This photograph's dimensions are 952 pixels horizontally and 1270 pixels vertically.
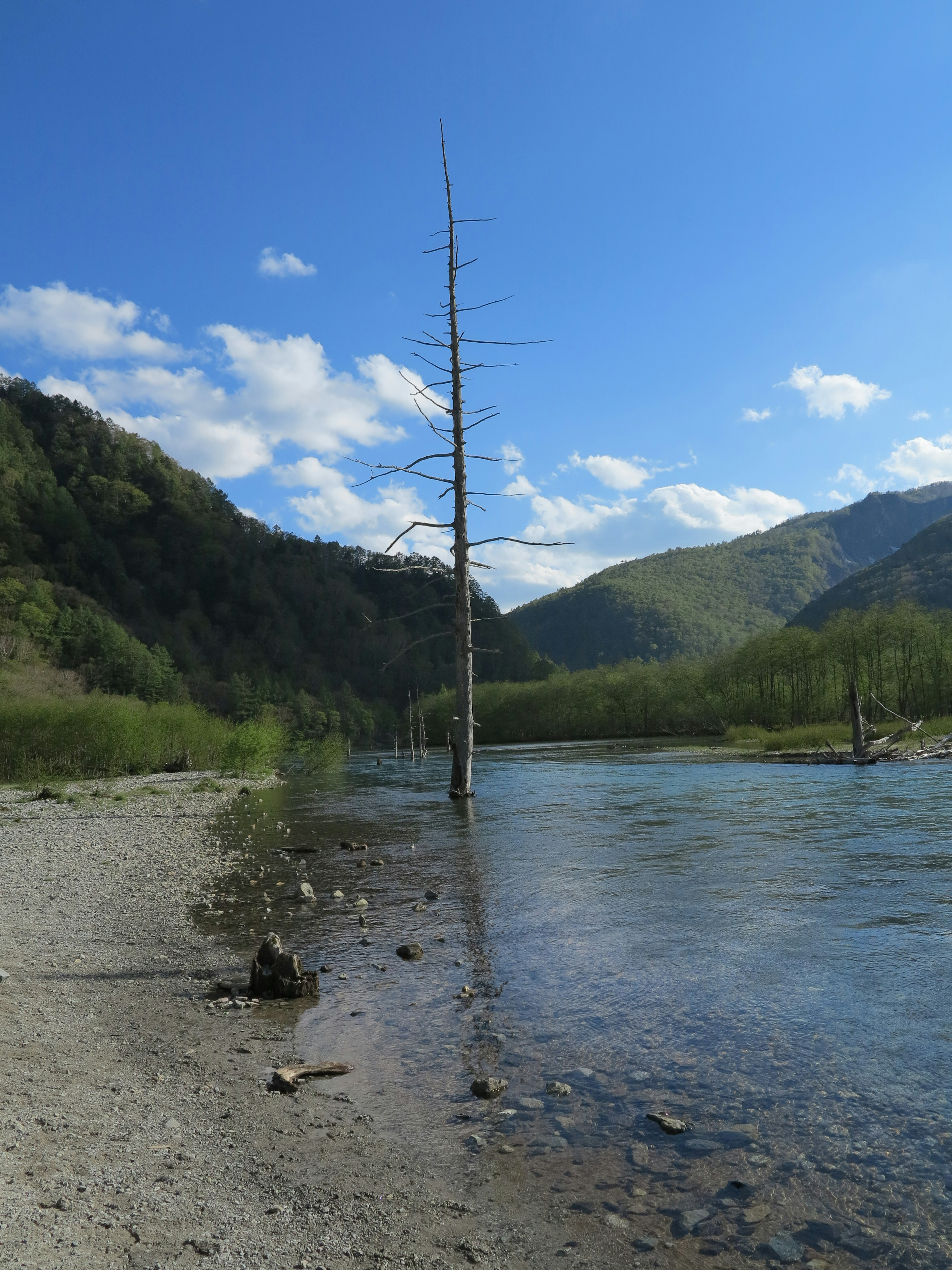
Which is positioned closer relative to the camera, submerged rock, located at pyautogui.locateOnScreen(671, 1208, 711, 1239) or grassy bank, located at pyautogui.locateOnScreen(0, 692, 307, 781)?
submerged rock, located at pyautogui.locateOnScreen(671, 1208, 711, 1239)

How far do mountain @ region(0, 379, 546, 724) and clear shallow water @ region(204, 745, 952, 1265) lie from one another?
103875 mm

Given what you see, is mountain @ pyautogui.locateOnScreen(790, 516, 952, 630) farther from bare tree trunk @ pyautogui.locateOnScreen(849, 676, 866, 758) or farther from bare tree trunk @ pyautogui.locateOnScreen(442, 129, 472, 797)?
bare tree trunk @ pyautogui.locateOnScreen(442, 129, 472, 797)

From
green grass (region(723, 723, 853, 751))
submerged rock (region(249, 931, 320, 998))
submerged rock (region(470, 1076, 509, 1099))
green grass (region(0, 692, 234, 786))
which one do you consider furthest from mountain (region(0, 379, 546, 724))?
submerged rock (region(470, 1076, 509, 1099))

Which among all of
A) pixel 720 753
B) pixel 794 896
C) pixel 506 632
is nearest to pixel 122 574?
pixel 506 632

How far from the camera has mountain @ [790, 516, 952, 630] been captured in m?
103

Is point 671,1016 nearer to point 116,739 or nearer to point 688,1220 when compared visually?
point 688,1220

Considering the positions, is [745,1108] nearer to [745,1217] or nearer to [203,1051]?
[745,1217]

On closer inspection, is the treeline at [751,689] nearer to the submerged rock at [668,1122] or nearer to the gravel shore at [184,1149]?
the submerged rock at [668,1122]

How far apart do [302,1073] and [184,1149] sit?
116 cm

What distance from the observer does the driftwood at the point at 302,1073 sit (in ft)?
16.0

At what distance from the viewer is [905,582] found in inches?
4294

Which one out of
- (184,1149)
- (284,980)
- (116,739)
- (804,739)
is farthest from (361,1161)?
(804,739)

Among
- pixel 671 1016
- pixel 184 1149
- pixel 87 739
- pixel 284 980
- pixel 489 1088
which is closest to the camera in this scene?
pixel 184 1149

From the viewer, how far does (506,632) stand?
6747 inches
